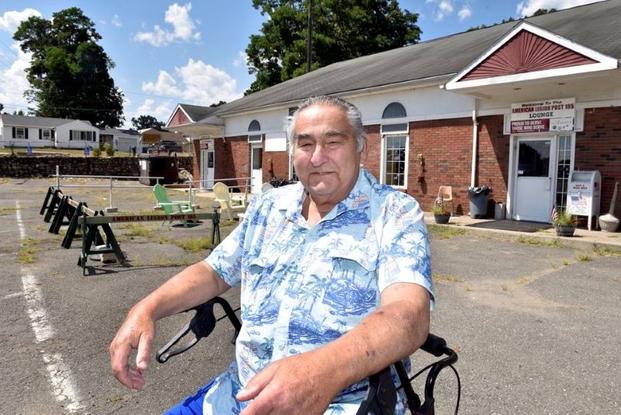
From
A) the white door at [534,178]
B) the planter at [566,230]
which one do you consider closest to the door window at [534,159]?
the white door at [534,178]

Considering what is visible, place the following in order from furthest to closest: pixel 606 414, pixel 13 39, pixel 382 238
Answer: pixel 13 39
pixel 606 414
pixel 382 238

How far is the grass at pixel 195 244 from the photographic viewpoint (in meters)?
8.36

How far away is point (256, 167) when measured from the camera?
1981cm

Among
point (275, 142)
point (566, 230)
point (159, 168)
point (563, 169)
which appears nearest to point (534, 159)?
point (563, 169)

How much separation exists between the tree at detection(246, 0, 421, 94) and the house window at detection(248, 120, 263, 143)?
1698cm

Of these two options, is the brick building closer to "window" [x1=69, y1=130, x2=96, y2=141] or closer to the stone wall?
the stone wall

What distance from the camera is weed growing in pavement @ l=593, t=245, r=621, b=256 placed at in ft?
25.8

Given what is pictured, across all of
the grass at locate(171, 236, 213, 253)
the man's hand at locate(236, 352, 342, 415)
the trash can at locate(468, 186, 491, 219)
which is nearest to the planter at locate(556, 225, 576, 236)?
the trash can at locate(468, 186, 491, 219)

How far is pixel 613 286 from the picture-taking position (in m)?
5.90

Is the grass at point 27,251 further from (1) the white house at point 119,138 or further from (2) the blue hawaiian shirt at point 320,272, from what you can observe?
(1) the white house at point 119,138

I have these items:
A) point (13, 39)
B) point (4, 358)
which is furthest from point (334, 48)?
point (13, 39)

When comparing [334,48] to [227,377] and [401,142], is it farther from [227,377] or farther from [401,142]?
[227,377]

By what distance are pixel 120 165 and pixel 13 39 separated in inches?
2186

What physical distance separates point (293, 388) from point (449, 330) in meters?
3.52
